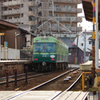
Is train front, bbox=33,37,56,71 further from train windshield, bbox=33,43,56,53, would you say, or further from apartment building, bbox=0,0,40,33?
apartment building, bbox=0,0,40,33

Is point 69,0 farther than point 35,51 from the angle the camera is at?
Yes

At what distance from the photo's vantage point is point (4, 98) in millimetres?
7148

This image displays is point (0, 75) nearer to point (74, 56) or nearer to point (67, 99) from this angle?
point (67, 99)

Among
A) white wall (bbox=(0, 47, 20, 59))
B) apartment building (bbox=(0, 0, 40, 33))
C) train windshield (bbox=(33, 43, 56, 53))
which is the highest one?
apartment building (bbox=(0, 0, 40, 33))

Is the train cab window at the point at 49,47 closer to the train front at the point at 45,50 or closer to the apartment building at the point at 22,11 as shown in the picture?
the train front at the point at 45,50

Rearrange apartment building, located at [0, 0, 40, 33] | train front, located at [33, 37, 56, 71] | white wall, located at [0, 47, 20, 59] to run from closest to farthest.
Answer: white wall, located at [0, 47, 20, 59] < train front, located at [33, 37, 56, 71] < apartment building, located at [0, 0, 40, 33]

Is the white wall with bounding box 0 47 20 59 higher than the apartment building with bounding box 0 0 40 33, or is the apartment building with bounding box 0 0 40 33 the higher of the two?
the apartment building with bounding box 0 0 40 33

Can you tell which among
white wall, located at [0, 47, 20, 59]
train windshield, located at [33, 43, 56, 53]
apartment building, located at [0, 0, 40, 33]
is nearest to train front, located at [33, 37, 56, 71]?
train windshield, located at [33, 43, 56, 53]

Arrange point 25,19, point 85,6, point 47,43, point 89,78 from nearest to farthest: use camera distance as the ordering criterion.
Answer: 1. point 89,78
2. point 85,6
3. point 47,43
4. point 25,19

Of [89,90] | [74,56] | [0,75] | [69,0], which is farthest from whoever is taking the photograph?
[69,0]

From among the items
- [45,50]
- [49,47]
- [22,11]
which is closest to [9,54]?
[45,50]

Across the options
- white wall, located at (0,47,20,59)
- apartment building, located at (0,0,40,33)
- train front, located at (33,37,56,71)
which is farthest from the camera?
apartment building, located at (0,0,40,33)

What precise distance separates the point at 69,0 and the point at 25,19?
18152 millimetres

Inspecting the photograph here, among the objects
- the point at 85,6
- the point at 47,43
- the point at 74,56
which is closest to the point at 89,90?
the point at 85,6
